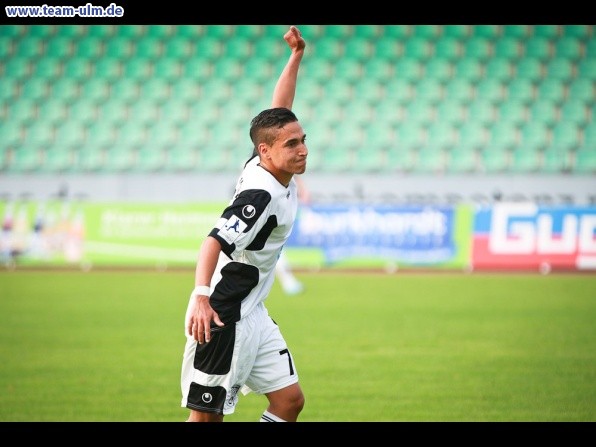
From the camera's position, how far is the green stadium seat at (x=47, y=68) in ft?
87.7

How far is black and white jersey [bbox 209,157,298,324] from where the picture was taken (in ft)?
13.3

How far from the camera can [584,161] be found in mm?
23375

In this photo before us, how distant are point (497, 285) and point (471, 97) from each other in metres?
11.7

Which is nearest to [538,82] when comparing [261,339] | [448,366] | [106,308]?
[106,308]

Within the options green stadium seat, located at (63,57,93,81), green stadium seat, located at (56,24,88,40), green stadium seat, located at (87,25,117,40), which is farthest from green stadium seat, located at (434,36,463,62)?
green stadium seat, located at (56,24,88,40)

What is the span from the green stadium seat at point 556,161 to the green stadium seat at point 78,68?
14.5 m

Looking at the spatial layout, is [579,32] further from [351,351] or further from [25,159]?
[351,351]

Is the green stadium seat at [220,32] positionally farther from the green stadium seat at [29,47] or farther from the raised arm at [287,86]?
the raised arm at [287,86]

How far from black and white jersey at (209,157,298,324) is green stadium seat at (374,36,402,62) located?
22.9m

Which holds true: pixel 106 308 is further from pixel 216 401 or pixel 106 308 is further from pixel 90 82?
pixel 90 82

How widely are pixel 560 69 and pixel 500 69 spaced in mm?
1854

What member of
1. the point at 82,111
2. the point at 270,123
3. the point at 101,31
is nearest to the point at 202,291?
the point at 270,123

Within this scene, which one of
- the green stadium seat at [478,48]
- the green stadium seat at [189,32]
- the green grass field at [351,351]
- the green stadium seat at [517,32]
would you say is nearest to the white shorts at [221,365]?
the green grass field at [351,351]

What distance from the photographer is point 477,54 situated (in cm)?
2639
